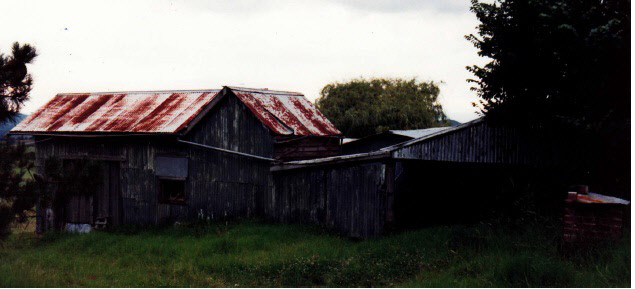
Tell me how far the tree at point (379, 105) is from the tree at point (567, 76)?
23919mm

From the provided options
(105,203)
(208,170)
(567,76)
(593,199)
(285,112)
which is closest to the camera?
(593,199)

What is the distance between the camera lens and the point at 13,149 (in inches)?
381

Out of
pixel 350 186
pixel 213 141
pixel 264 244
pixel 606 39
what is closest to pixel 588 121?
pixel 606 39

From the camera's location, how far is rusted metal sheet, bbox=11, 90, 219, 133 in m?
17.6

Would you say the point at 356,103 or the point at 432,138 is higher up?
the point at 356,103

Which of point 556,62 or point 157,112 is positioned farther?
point 157,112

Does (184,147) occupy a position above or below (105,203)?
above

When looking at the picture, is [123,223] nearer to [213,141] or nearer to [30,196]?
[213,141]

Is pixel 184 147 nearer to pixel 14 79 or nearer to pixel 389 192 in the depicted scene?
pixel 389 192

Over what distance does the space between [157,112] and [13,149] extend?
8959 mm

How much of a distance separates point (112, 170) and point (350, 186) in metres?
8.46

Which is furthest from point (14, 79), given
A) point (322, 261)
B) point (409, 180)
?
point (409, 180)

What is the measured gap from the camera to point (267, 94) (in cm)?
1872

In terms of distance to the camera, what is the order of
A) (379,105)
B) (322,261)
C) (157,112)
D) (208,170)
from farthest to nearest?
(379,105), (157,112), (208,170), (322,261)
